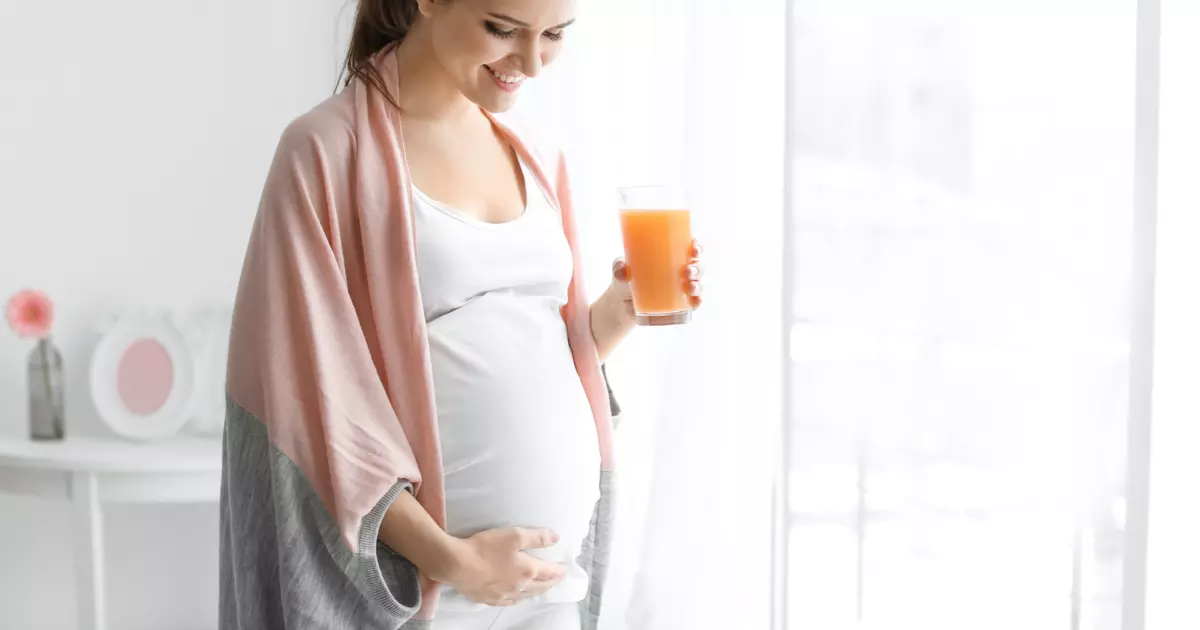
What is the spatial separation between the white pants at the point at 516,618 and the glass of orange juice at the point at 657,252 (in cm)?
36

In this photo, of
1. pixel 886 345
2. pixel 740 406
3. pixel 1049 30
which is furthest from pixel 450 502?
pixel 740 406

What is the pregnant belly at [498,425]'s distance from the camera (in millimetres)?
1147

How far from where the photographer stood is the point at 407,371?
110 centimetres

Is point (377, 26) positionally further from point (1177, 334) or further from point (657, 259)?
point (1177, 334)

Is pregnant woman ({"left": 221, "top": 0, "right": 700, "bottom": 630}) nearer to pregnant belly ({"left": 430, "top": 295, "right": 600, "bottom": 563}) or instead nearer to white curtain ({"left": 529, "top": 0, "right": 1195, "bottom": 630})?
pregnant belly ({"left": 430, "top": 295, "right": 600, "bottom": 563})

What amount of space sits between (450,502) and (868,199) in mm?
1025

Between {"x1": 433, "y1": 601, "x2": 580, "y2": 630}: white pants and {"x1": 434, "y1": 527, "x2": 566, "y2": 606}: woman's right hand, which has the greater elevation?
{"x1": 434, "y1": 527, "x2": 566, "y2": 606}: woman's right hand

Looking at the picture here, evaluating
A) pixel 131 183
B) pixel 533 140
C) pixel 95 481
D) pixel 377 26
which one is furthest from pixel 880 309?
pixel 131 183

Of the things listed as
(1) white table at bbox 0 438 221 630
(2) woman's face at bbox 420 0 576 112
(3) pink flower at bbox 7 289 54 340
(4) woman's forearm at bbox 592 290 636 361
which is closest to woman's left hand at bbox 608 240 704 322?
(4) woman's forearm at bbox 592 290 636 361

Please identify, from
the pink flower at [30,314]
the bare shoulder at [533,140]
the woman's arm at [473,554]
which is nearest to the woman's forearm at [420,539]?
the woman's arm at [473,554]

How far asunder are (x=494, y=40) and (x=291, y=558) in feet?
1.90

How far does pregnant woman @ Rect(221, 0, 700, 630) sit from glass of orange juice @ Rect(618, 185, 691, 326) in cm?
11

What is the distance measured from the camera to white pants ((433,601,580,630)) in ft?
3.85

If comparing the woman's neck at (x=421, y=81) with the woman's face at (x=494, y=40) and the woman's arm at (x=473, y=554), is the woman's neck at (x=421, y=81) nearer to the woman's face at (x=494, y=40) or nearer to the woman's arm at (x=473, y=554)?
the woman's face at (x=494, y=40)
